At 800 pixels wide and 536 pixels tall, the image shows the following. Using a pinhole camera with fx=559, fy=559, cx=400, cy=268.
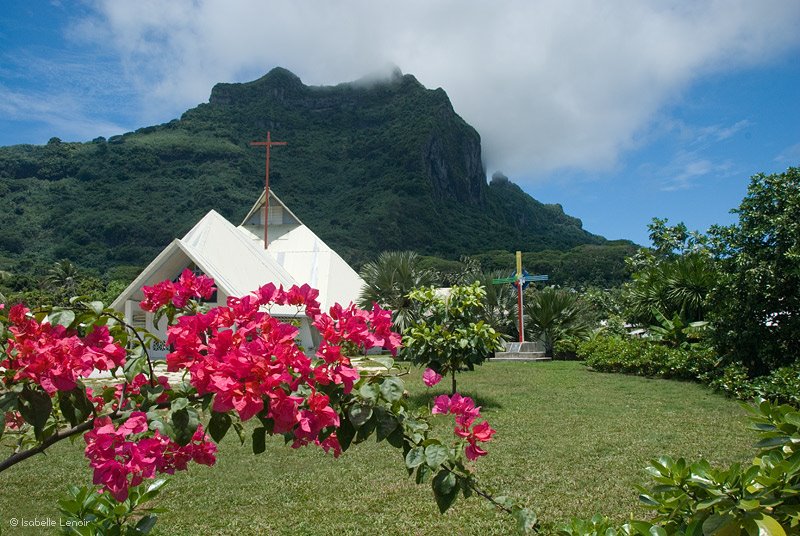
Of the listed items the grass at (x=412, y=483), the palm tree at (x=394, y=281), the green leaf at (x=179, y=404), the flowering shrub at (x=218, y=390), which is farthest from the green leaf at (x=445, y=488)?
the palm tree at (x=394, y=281)

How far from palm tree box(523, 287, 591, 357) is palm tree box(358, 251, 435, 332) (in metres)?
3.86

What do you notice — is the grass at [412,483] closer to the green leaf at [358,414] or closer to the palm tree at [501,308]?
the green leaf at [358,414]

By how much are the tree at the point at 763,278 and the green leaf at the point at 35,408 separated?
29.2ft

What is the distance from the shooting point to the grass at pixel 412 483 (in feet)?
12.5

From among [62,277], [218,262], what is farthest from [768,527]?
[62,277]

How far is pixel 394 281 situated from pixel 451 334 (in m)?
10.4

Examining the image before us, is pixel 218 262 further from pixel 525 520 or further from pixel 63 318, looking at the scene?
pixel 525 520

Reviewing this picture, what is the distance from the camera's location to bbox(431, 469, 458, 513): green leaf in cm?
142

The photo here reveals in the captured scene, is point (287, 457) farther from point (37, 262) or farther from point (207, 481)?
point (37, 262)

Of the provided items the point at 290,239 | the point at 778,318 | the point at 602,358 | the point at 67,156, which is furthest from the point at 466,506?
the point at 67,156

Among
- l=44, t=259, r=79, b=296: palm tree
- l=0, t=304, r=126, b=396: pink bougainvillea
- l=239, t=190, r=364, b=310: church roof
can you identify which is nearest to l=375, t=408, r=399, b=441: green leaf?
l=0, t=304, r=126, b=396: pink bougainvillea

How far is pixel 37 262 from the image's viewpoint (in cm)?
5166

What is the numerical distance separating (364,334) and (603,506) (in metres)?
3.12
